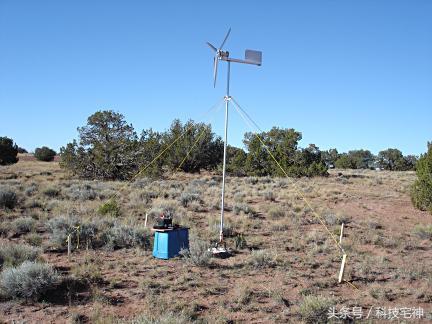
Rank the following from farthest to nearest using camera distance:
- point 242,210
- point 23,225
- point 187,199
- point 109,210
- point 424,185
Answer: point 187,199 → point 424,185 → point 242,210 → point 109,210 → point 23,225

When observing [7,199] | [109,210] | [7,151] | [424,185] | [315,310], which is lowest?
[315,310]

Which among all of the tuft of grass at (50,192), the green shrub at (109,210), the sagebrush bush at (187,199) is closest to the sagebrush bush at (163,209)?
the sagebrush bush at (187,199)

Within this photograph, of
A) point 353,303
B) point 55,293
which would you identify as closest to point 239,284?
point 353,303

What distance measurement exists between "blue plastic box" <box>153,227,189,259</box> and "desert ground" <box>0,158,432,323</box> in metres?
0.21

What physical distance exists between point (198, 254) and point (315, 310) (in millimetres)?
3468

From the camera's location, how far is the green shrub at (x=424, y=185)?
16906 mm

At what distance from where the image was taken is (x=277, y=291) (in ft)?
25.4

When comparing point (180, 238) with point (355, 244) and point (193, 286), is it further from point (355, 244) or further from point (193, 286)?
point (355, 244)

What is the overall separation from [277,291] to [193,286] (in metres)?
1.63

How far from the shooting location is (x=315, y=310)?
6.60 m

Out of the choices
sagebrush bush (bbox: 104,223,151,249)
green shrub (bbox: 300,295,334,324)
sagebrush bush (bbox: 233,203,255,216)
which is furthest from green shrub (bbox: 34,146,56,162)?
green shrub (bbox: 300,295,334,324)

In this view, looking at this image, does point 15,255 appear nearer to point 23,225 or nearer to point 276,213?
point 23,225

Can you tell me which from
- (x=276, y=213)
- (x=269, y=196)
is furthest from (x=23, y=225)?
(x=269, y=196)

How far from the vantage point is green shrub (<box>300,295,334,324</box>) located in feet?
21.4
